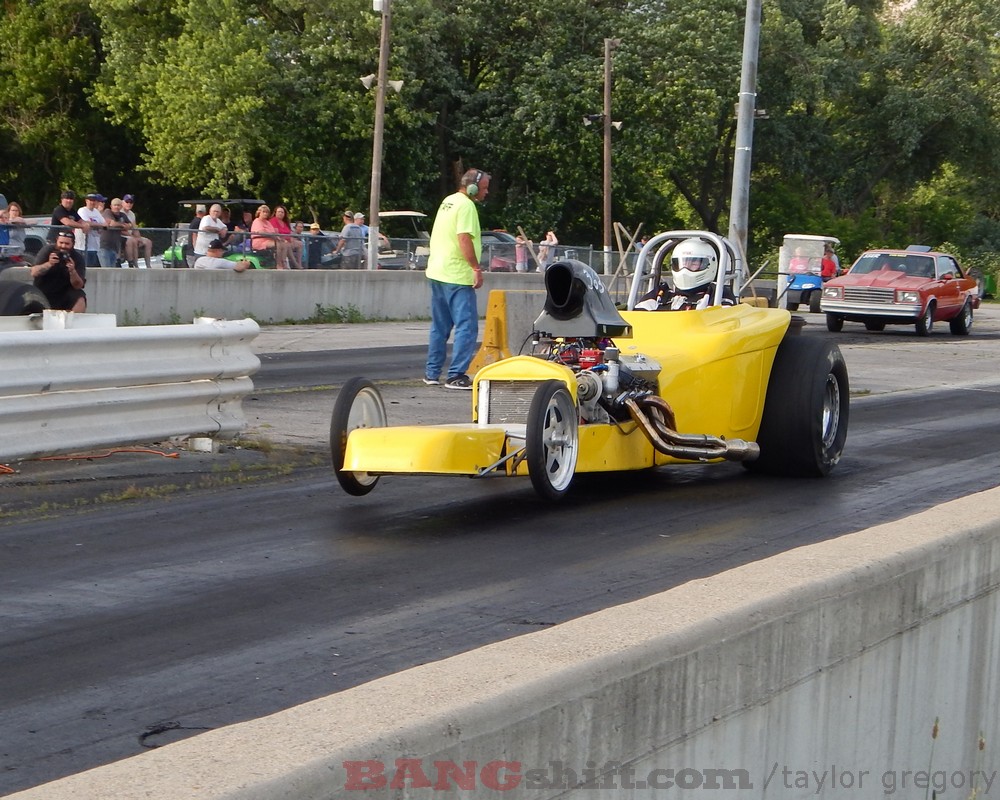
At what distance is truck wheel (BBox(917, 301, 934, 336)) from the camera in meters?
29.2

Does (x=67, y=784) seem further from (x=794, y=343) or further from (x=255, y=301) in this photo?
(x=255, y=301)

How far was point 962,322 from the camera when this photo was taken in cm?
3050

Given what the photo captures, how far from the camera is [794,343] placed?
31.1 ft

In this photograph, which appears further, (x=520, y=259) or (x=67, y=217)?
(x=520, y=259)

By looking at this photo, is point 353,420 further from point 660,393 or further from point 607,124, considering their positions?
point 607,124

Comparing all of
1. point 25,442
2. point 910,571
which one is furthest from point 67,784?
point 25,442

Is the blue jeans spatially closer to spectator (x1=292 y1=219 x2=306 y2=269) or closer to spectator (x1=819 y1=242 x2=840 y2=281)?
spectator (x1=292 y1=219 x2=306 y2=269)

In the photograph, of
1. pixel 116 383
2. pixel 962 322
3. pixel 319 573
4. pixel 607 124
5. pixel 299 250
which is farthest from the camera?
pixel 607 124

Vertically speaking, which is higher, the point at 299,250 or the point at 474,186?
the point at 474,186

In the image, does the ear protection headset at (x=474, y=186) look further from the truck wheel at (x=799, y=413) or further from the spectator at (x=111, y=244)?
the spectator at (x=111, y=244)

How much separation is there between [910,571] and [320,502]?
417 cm

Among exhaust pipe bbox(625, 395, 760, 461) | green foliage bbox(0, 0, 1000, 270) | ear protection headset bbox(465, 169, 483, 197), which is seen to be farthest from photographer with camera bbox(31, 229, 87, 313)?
green foliage bbox(0, 0, 1000, 270)

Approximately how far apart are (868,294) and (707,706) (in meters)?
26.6

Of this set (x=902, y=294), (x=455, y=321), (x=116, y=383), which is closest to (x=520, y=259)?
(x=902, y=294)
